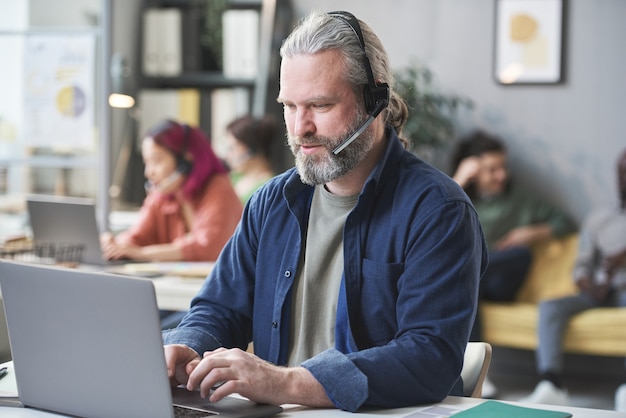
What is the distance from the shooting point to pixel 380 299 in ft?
5.24

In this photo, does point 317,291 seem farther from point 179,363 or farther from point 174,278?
point 174,278

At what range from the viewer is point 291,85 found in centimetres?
163

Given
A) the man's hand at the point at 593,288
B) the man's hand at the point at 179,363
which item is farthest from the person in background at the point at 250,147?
the man's hand at the point at 179,363

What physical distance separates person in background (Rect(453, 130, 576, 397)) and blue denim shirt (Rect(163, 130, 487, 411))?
123 inches

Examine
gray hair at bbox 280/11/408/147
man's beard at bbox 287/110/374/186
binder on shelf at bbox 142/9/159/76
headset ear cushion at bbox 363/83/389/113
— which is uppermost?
binder on shelf at bbox 142/9/159/76

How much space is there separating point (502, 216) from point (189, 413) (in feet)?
12.2

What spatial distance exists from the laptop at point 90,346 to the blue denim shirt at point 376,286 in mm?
188

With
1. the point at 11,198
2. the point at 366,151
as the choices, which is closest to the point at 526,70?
the point at 11,198

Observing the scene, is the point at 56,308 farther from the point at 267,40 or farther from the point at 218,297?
the point at 267,40

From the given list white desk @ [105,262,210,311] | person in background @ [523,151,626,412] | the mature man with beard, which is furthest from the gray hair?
person in background @ [523,151,626,412]

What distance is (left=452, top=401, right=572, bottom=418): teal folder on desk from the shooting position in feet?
4.32

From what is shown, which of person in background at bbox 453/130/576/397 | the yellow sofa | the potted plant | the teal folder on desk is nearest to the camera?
the teal folder on desk

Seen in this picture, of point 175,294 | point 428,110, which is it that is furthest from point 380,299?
point 428,110

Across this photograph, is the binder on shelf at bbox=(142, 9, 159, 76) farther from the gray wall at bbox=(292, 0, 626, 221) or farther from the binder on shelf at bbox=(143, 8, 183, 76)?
the gray wall at bbox=(292, 0, 626, 221)
